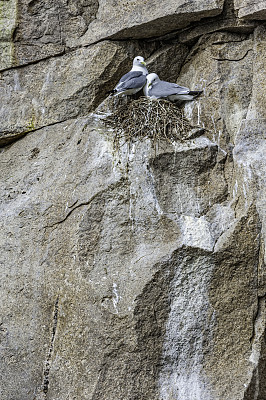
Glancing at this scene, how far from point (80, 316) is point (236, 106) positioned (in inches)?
96.2

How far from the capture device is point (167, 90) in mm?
5316

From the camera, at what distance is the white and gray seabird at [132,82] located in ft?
17.4

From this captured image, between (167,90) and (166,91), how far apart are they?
17 millimetres

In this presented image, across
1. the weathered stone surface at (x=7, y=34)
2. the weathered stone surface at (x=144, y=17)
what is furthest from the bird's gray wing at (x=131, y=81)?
the weathered stone surface at (x=7, y=34)

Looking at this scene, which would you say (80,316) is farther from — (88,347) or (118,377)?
(118,377)

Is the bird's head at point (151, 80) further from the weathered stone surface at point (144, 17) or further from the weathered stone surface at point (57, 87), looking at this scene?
the weathered stone surface at point (144, 17)

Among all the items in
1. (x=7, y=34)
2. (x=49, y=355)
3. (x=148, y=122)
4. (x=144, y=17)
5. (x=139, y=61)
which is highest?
(x=144, y=17)

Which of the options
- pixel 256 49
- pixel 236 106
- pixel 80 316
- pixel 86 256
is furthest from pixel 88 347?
pixel 256 49

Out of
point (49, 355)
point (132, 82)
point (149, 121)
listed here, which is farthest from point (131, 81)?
point (49, 355)

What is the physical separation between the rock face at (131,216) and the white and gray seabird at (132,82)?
0.97ft

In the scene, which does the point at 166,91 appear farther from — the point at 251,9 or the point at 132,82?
the point at 251,9

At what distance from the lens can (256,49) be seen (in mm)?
5270

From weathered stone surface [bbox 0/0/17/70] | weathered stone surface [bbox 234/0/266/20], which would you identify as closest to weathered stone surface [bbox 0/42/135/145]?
weathered stone surface [bbox 0/0/17/70]

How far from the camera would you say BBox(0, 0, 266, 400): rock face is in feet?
14.1
